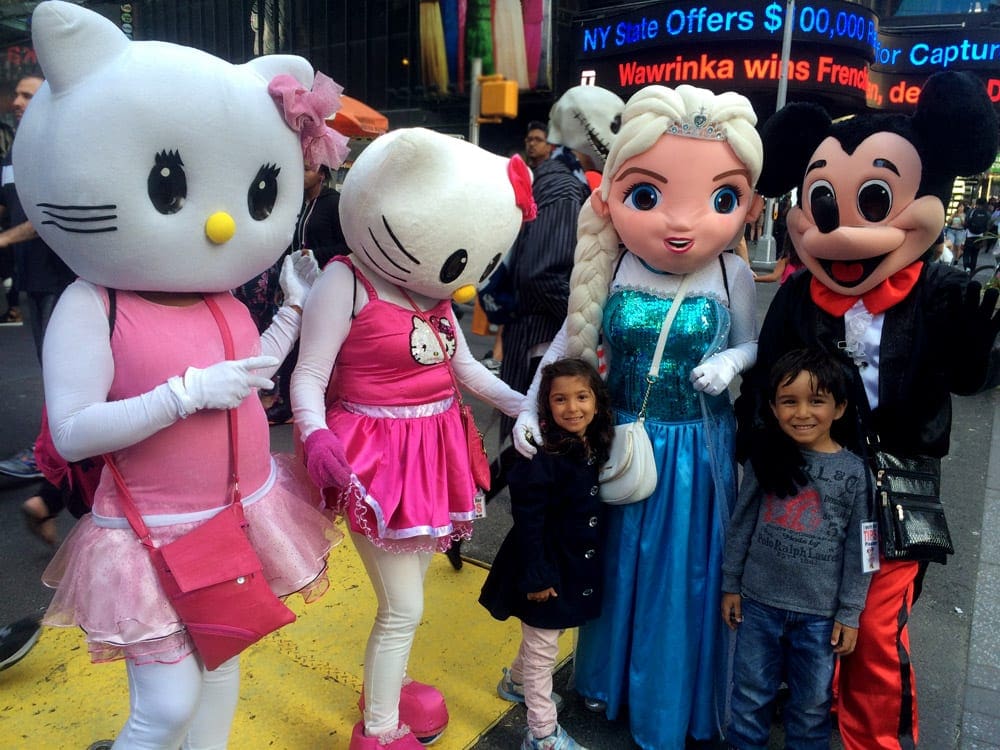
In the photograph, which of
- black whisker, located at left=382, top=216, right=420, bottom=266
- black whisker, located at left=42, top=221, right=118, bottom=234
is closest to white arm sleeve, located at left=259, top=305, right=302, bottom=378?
black whisker, located at left=382, top=216, right=420, bottom=266

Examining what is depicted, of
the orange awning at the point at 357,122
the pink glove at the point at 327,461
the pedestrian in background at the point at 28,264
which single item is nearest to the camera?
the pink glove at the point at 327,461

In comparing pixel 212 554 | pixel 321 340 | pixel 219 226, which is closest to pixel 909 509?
pixel 321 340

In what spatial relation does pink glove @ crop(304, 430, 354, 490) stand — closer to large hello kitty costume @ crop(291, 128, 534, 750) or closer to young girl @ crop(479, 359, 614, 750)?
large hello kitty costume @ crop(291, 128, 534, 750)

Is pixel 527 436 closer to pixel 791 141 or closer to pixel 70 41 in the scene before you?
pixel 791 141

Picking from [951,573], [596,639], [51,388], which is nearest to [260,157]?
[51,388]

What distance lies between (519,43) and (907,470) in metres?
14.7

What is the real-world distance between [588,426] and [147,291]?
4.15 feet

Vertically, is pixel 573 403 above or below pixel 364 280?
below

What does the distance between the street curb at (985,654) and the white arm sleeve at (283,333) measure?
2.58 metres

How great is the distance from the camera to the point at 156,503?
180 centimetres

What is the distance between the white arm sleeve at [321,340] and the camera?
2143mm

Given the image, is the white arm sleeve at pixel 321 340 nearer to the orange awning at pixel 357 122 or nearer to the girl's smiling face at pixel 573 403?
the girl's smiling face at pixel 573 403

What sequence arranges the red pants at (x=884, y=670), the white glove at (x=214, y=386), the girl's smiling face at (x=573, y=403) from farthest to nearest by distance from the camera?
the girl's smiling face at (x=573, y=403), the red pants at (x=884, y=670), the white glove at (x=214, y=386)

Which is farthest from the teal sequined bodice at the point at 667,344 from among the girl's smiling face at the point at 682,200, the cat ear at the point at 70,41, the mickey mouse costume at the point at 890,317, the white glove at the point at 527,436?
the cat ear at the point at 70,41
